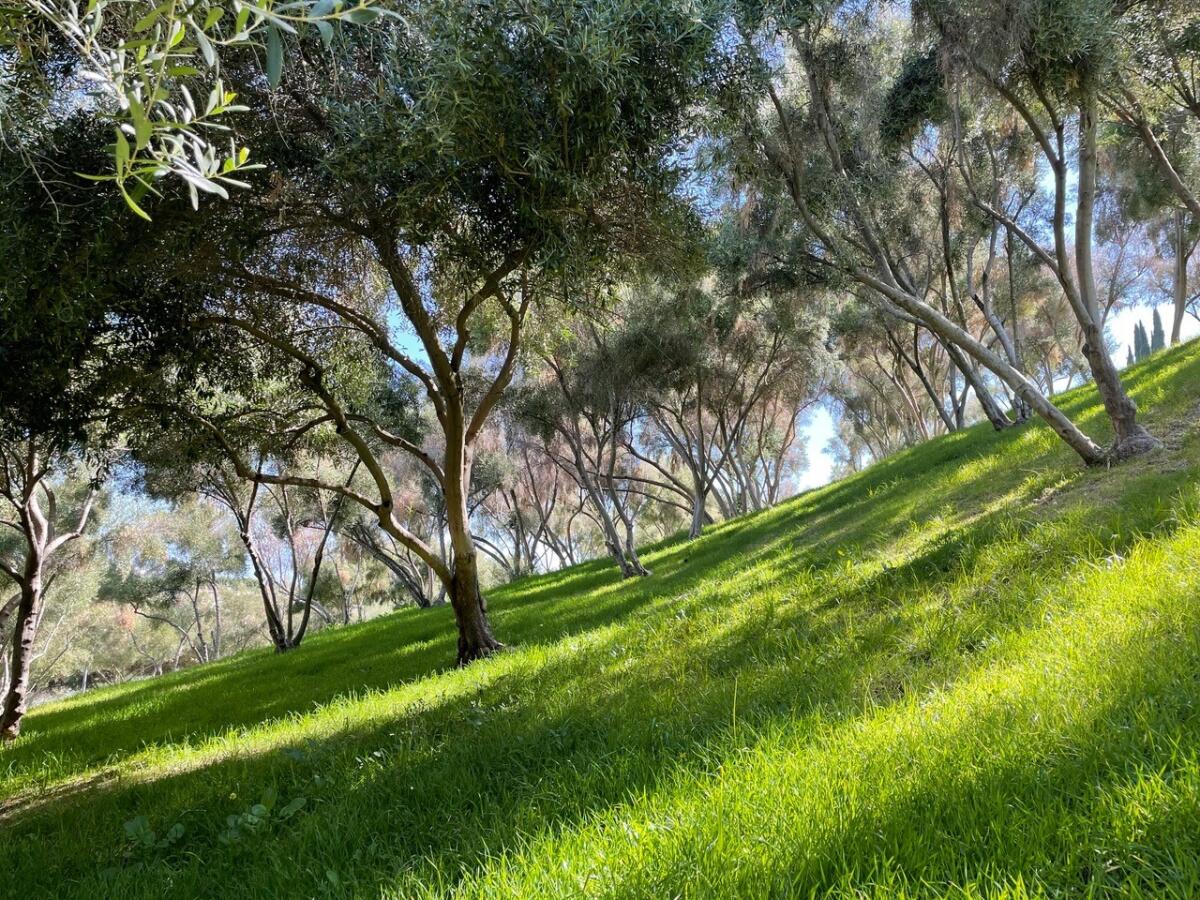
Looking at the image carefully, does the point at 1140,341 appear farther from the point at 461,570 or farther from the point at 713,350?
the point at 461,570

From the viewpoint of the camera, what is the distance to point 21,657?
9328 mm

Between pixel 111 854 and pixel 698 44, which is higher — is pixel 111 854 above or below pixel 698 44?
below

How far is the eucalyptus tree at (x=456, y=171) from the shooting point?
16.1 ft

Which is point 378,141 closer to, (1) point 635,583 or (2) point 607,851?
(2) point 607,851

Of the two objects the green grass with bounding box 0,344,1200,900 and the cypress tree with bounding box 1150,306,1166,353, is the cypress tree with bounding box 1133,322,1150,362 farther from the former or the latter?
the green grass with bounding box 0,344,1200,900

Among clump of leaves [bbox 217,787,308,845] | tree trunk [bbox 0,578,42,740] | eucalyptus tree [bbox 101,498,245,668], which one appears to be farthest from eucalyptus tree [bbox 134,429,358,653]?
clump of leaves [bbox 217,787,308,845]

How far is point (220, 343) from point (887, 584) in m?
8.08

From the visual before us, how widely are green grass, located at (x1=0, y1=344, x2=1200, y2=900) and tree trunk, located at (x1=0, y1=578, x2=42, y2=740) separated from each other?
2698 millimetres

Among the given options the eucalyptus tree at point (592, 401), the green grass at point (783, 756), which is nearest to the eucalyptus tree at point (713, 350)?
the eucalyptus tree at point (592, 401)

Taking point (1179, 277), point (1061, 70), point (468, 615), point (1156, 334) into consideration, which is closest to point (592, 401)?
point (468, 615)

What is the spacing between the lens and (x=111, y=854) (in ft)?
11.6

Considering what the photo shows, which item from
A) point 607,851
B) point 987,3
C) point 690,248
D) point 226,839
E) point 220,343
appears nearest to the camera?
point 607,851

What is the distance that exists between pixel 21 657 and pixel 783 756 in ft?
37.2

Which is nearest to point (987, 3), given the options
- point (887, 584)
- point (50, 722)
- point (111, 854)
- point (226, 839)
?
point (887, 584)
